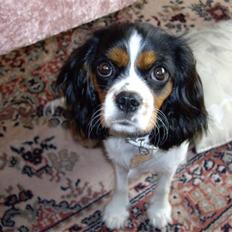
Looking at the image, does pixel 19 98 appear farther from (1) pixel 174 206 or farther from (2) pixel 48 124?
(1) pixel 174 206

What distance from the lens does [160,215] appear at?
1.88 m

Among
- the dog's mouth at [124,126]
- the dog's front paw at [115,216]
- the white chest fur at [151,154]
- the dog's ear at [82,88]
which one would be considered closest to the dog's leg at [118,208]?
the dog's front paw at [115,216]

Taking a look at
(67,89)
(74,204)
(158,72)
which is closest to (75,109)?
(67,89)

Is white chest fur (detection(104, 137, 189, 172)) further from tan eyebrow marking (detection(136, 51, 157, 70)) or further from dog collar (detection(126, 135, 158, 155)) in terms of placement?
tan eyebrow marking (detection(136, 51, 157, 70))

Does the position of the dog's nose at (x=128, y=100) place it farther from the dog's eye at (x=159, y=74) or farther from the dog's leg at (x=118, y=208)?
the dog's leg at (x=118, y=208)

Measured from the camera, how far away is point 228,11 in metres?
2.65

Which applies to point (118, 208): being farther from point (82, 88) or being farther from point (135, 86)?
point (135, 86)

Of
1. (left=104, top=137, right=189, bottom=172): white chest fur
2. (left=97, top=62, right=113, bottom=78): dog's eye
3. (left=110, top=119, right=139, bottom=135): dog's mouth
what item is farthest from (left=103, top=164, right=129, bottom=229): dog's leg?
(left=97, top=62, right=113, bottom=78): dog's eye

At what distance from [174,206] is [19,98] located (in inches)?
34.4

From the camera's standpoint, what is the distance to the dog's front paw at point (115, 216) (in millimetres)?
1890

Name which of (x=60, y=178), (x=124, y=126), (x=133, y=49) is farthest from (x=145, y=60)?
(x=60, y=178)

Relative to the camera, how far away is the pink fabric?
1.74 metres

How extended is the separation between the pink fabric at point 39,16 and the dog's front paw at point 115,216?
0.71 m

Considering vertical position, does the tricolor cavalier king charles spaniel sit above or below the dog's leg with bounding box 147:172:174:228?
above
